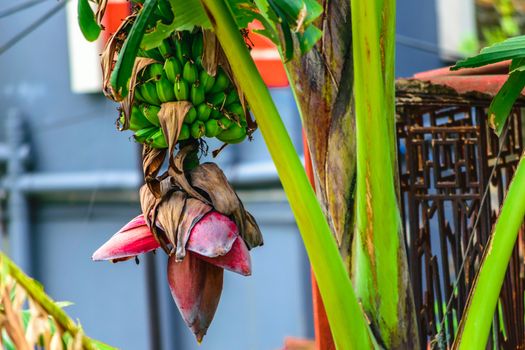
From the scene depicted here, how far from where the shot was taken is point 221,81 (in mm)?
1173

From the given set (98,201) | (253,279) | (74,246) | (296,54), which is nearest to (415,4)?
(253,279)

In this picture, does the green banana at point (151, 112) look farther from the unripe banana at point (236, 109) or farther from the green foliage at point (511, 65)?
the green foliage at point (511, 65)

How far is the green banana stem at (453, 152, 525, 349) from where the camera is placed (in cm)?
119

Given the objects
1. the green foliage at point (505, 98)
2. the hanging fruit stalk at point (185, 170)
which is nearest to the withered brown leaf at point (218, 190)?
the hanging fruit stalk at point (185, 170)

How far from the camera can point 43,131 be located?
261 inches

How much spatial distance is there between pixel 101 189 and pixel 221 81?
17.2 ft

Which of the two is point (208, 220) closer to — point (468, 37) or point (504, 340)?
point (504, 340)

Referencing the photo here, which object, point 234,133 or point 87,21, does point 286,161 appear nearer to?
point 234,133

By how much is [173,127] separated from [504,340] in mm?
945

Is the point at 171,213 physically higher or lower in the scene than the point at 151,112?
lower

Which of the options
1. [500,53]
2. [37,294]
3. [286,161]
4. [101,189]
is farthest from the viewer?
[101,189]

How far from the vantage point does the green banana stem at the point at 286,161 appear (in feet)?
3.57

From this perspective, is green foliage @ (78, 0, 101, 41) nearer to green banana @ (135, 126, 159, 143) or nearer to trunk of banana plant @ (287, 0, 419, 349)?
green banana @ (135, 126, 159, 143)

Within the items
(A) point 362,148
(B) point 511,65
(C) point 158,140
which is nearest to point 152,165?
(C) point 158,140
